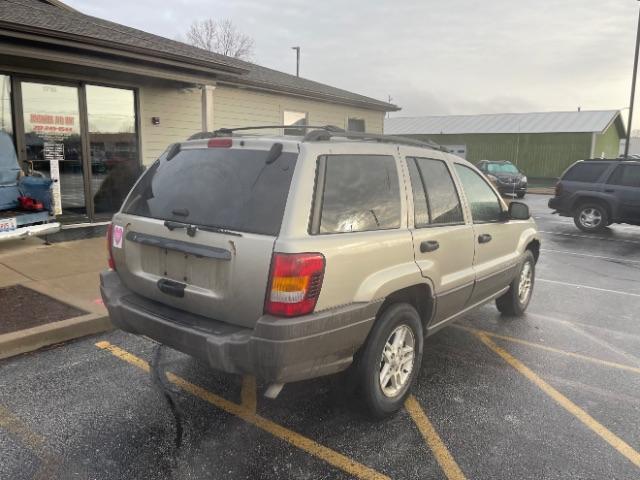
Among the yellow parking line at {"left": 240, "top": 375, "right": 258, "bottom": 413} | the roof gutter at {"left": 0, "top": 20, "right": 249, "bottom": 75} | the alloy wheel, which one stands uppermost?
the roof gutter at {"left": 0, "top": 20, "right": 249, "bottom": 75}

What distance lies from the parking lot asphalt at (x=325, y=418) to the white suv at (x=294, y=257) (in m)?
0.42

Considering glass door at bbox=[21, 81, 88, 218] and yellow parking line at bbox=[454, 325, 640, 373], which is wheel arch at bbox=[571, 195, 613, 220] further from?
glass door at bbox=[21, 81, 88, 218]

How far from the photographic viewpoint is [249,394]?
3.78 m

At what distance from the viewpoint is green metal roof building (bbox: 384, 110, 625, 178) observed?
3347cm

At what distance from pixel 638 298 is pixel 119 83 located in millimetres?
9342

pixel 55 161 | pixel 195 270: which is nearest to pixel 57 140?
pixel 55 161

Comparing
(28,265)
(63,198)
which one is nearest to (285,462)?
(28,265)

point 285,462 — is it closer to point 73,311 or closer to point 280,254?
point 280,254

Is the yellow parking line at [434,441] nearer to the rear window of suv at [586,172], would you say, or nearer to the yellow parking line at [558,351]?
the yellow parking line at [558,351]

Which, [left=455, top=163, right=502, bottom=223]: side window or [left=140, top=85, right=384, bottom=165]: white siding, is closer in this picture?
[left=455, top=163, right=502, bottom=223]: side window

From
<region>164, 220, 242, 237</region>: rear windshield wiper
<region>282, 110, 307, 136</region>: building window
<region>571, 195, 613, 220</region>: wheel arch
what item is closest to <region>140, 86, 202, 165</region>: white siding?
<region>282, 110, 307, 136</region>: building window

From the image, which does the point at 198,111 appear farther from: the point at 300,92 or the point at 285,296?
the point at 285,296

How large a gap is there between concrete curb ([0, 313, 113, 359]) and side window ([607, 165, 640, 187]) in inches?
471

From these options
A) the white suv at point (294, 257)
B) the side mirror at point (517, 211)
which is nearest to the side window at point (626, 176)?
the side mirror at point (517, 211)
